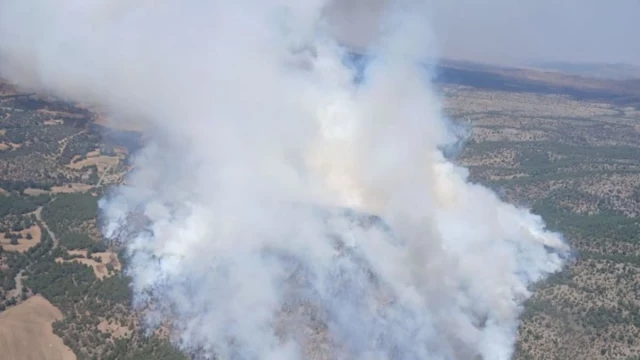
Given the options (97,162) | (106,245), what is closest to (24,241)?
(106,245)

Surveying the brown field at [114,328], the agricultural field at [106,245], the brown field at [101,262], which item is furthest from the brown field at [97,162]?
the brown field at [114,328]

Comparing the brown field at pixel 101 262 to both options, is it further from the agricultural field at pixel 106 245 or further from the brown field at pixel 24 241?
the brown field at pixel 24 241

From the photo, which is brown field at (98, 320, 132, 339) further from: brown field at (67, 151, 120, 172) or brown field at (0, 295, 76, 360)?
brown field at (67, 151, 120, 172)

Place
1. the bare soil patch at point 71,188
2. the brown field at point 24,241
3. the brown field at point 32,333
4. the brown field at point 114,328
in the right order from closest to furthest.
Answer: the brown field at point 32,333
the brown field at point 114,328
the brown field at point 24,241
the bare soil patch at point 71,188

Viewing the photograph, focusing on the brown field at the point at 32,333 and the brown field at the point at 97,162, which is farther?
the brown field at the point at 97,162

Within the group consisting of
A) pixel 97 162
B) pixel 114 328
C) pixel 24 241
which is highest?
pixel 97 162

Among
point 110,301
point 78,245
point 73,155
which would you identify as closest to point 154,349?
point 110,301

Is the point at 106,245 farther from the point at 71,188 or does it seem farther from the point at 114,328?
the point at 71,188
